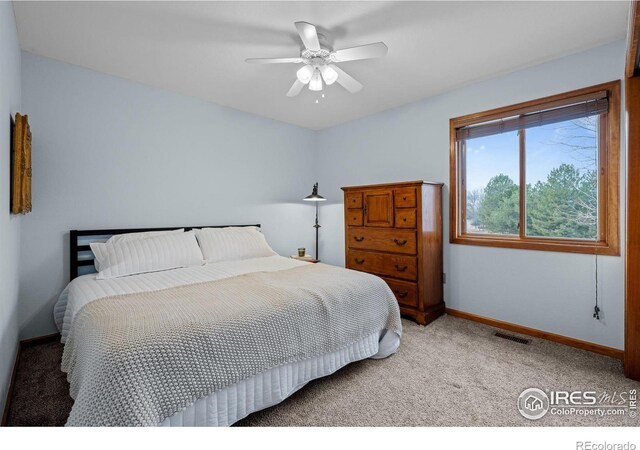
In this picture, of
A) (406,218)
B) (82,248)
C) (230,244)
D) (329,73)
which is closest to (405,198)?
(406,218)

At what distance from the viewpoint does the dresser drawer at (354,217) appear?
3.54 metres

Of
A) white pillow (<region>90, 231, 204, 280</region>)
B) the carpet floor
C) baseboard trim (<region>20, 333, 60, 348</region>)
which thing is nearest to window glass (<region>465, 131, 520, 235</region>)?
the carpet floor

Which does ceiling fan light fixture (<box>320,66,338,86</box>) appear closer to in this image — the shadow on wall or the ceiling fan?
the ceiling fan

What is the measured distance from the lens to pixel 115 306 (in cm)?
167

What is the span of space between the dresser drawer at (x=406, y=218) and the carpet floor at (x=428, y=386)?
43.8 inches

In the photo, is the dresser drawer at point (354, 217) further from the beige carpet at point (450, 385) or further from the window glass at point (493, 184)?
the beige carpet at point (450, 385)

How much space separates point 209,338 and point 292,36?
7.01 feet

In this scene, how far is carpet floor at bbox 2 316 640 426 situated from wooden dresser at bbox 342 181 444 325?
57 cm

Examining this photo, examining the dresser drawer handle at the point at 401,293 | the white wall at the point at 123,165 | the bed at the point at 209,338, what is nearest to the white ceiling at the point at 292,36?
the white wall at the point at 123,165

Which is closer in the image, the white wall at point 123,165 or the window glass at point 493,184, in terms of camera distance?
the white wall at point 123,165

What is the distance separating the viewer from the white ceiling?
1.95 meters

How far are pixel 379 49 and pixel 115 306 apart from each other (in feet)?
7.29

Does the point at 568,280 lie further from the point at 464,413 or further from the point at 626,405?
the point at 464,413

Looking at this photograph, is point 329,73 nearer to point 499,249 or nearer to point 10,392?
point 499,249
